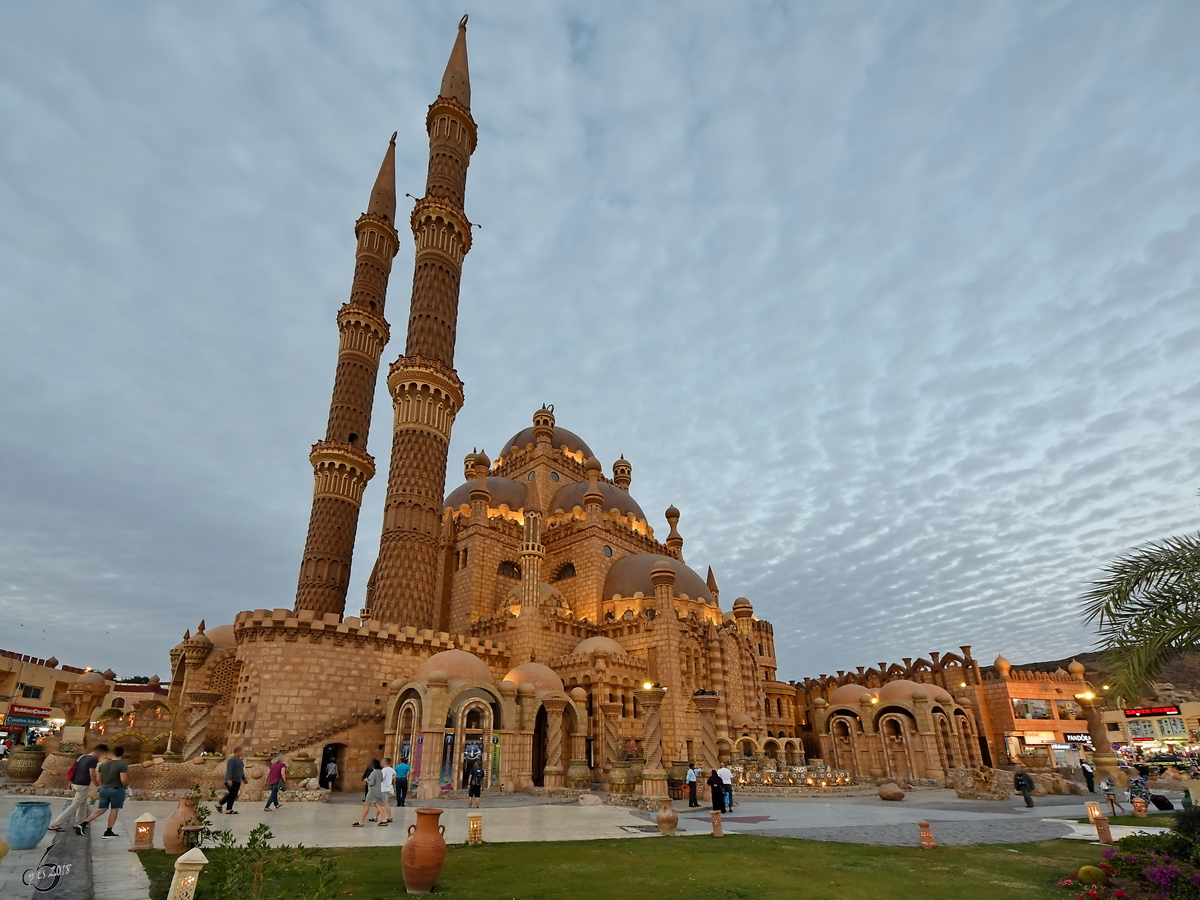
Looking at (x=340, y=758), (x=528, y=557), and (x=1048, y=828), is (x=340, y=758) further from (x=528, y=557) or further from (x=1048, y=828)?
(x=1048, y=828)

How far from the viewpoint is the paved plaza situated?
10.5 metres

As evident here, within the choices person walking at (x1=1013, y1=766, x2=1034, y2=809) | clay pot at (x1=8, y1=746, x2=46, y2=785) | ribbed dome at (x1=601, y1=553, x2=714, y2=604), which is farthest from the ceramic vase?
ribbed dome at (x1=601, y1=553, x2=714, y2=604)

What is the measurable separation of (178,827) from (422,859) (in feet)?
15.9

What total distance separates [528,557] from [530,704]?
8294 millimetres

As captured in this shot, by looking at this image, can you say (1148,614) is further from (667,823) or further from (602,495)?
(602,495)

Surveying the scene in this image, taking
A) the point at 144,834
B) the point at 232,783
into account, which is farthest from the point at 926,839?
the point at 232,783

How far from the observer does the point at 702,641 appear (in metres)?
33.2

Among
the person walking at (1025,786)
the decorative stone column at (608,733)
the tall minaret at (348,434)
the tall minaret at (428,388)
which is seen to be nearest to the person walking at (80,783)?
the decorative stone column at (608,733)

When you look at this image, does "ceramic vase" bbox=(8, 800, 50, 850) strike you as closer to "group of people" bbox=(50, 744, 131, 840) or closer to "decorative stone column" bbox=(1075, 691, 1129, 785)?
"group of people" bbox=(50, 744, 131, 840)

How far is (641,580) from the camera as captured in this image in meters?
36.9

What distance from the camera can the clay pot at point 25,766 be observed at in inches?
818

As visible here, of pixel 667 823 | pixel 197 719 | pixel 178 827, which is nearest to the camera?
pixel 178 827

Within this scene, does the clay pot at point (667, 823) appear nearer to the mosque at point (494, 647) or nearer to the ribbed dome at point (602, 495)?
the mosque at point (494, 647)

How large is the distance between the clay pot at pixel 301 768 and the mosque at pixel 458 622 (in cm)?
201
